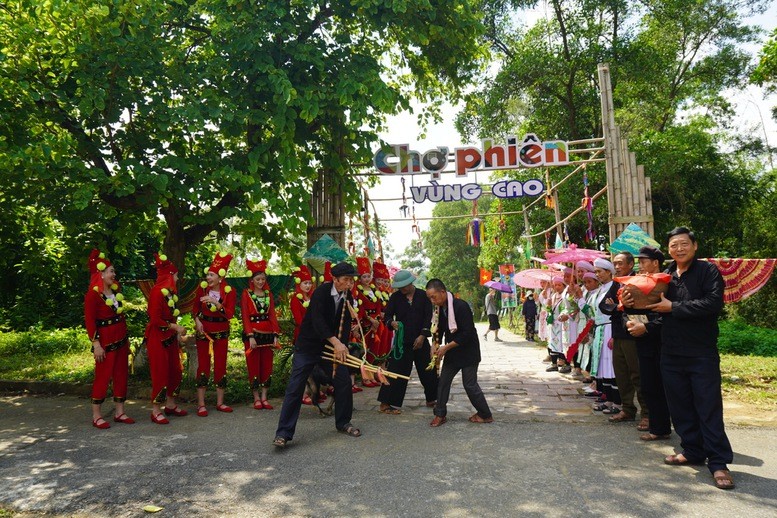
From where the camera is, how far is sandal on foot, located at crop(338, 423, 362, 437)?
5.82 m

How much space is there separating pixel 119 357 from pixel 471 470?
428 centimetres

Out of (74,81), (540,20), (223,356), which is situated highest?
(540,20)

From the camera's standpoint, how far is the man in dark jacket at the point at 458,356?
6.25 metres

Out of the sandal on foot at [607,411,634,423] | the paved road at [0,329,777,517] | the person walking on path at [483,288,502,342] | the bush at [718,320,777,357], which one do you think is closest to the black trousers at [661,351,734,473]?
the paved road at [0,329,777,517]

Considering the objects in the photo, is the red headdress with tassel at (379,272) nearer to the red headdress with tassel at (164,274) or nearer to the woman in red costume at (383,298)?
the woman in red costume at (383,298)

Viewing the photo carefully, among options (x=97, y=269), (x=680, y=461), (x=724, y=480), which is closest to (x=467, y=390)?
(x=680, y=461)

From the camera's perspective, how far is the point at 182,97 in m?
7.79

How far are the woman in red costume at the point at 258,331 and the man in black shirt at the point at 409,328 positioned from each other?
1.52 metres

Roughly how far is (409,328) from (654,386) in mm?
2990

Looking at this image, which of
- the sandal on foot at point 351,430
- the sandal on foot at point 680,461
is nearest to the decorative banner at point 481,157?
the sandal on foot at point 351,430

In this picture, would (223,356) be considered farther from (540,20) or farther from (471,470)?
(540,20)

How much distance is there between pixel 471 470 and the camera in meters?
4.68

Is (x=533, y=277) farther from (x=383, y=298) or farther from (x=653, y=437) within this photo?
(x=653, y=437)

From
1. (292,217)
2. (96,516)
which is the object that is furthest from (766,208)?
(96,516)
